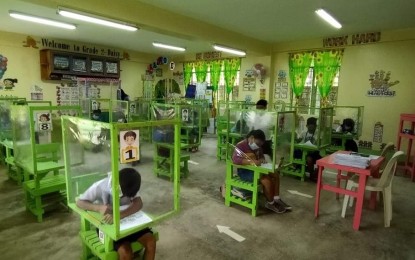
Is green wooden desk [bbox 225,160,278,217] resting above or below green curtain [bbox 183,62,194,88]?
below

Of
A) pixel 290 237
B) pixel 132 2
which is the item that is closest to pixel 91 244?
pixel 290 237

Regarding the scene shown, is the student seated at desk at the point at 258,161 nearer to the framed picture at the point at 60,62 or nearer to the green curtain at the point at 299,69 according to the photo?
the green curtain at the point at 299,69

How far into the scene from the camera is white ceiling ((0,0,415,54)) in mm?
4500

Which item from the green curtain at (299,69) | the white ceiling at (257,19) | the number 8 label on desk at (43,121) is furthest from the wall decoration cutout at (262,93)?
the number 8 label on desk at (43,121)

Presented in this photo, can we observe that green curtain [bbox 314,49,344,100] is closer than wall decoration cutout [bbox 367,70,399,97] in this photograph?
No

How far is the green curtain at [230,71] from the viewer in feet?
30.7

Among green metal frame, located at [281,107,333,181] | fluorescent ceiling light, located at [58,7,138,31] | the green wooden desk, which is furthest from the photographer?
green metal frame, located at [281,107,333,181]

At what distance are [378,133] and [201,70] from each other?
6375 mm

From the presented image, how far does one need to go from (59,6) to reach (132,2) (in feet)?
3.82

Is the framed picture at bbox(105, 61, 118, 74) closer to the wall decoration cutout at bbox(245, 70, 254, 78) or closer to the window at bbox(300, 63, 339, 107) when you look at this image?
the wall decoration cutout at bbox(245, 70, 254, 78)

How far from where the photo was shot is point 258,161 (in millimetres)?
3514

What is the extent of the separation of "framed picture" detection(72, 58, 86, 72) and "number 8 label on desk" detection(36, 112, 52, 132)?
5.39m

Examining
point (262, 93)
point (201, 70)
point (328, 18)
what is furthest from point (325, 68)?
point (201, 70)

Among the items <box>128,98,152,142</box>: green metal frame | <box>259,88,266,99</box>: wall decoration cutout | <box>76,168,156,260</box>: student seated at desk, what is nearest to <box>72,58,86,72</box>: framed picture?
<box>128,98,152,142</box>: green metal frame
